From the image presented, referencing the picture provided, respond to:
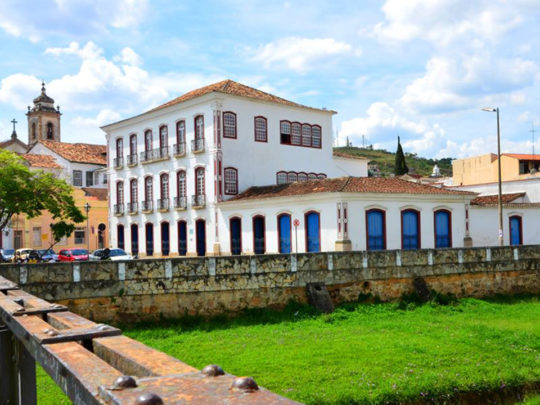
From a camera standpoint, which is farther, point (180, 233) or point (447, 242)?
point (180, 233)

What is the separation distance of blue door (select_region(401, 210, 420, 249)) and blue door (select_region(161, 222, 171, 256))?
579 inches

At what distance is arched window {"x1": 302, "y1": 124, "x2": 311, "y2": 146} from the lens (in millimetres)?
36588

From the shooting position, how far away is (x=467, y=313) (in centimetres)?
1984

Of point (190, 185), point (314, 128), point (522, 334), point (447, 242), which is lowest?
point (522, 334)

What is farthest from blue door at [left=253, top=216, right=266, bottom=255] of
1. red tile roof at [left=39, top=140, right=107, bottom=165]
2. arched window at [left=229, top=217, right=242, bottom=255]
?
red tile roof at [left=39, top=140, right=107, bottom=165]

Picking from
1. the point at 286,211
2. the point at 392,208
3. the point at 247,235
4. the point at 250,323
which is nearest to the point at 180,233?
the point at 247,235

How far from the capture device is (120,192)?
40562 millimetres

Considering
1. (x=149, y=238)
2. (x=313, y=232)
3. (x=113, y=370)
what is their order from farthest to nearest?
1. (x=149, y=238)
2. (x=313, y=232)
3. (x=113, y=370)

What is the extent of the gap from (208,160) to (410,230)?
456 inches

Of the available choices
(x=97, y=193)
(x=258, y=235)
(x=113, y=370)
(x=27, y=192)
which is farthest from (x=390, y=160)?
(x=113, y=370)

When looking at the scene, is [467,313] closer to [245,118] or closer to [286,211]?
[286,211]

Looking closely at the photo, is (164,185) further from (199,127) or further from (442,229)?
(442,229)

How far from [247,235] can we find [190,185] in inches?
214

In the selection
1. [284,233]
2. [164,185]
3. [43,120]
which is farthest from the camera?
[43,120]
